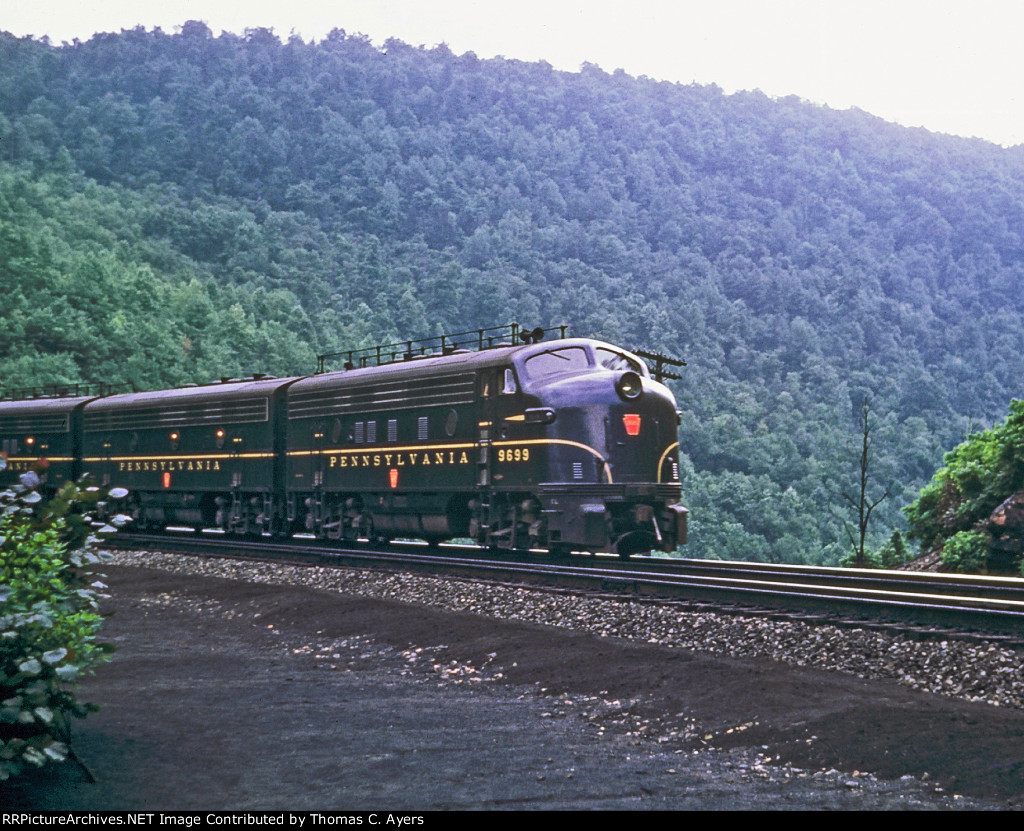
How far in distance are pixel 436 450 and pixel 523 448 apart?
9.37ft

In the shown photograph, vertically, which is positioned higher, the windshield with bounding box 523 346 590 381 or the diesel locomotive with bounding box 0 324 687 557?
the windshield with bounding box 523 346 590 381

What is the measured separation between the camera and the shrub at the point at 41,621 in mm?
7537

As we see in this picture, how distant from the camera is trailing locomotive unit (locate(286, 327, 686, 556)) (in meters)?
21.0

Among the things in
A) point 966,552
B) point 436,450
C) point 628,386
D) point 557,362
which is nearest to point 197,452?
point 436,450

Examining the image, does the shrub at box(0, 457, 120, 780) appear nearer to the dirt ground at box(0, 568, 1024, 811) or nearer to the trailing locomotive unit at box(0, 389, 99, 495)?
the dirt ground at box(0, 568, 1024, 811)

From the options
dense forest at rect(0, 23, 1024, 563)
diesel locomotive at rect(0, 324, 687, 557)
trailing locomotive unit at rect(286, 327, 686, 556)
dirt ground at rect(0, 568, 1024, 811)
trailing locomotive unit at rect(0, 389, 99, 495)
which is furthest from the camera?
dense forest at rect(0, 23, 1024, 563)

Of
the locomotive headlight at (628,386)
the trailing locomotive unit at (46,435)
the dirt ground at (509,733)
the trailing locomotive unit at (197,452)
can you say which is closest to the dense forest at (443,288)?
the trailing locomotive unit at (46,435)

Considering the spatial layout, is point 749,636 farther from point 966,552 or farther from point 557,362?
point 966,552

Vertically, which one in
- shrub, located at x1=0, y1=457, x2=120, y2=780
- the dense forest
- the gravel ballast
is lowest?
the gravel ballast

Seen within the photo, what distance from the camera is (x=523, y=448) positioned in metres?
21.5

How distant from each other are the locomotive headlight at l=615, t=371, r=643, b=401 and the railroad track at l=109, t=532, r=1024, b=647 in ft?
9.74

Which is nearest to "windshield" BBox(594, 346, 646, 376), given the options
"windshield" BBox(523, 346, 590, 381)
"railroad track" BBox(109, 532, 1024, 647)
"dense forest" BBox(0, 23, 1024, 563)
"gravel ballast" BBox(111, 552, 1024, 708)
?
"windshield" BBox(523, 346, 590, 381)

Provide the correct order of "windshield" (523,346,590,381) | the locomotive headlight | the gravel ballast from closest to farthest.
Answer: the gravel ballast < the locomotive headlight < "windshield" (523,346,590,381)

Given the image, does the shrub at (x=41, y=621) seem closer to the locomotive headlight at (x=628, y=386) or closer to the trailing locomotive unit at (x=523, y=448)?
the trailing locomotive unit at (x=523, y=448)
